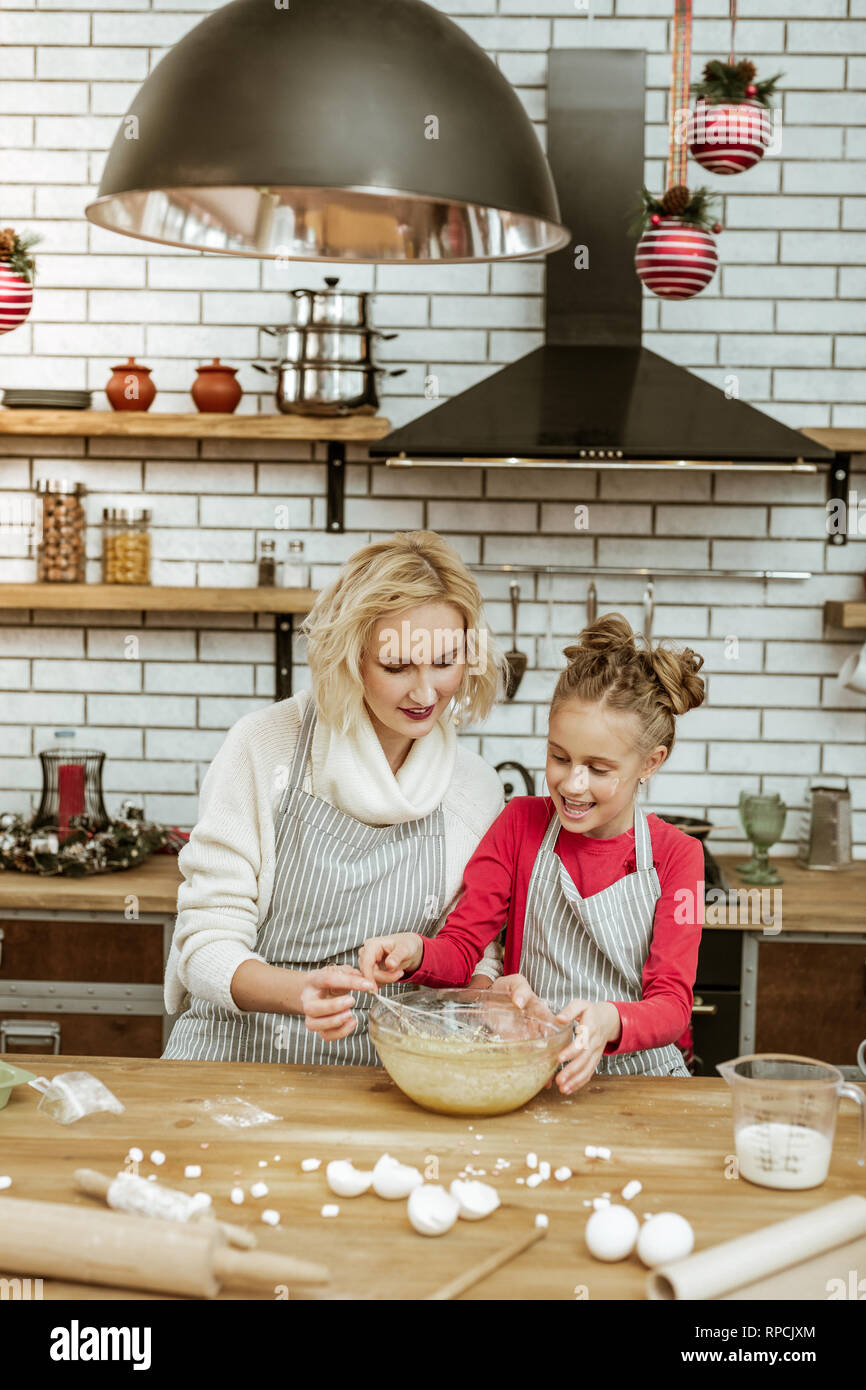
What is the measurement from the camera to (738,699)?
3699mm

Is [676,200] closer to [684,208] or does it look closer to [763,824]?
[684,208]

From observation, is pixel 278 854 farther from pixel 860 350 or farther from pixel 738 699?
pixel 860 350

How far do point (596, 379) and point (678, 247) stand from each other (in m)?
0.49

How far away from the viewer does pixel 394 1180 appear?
1.36 metres

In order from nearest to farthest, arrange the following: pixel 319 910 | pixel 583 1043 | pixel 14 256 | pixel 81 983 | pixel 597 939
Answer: pixel 583 1043 → pixel 597 939 → pixel 319 910 → pixel 14 256 → pixel 81 983

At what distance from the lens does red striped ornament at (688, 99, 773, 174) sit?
275cm

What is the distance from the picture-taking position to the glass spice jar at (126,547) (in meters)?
3.64

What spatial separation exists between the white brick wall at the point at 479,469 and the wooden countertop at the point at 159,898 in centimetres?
49

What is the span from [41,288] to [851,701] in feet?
8.52

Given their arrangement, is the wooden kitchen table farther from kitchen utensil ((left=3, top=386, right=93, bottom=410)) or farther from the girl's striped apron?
kitchen utensil ((left=3, top=386, right=93, bottom=410))

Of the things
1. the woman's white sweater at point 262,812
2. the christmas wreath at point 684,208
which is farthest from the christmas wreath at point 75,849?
the christmas wreath at point 684,208

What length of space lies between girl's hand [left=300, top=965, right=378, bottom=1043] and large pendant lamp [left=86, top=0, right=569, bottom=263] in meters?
0.97

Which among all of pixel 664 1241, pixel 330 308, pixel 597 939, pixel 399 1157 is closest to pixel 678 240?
pixel 330 308

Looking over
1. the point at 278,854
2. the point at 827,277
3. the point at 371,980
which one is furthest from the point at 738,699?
the point at 371,980
